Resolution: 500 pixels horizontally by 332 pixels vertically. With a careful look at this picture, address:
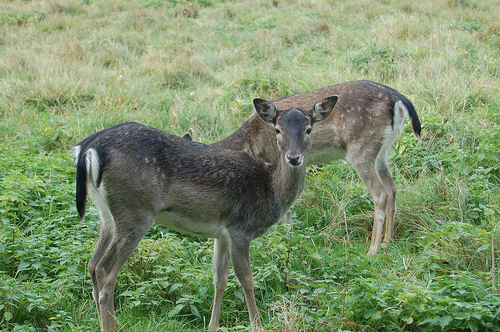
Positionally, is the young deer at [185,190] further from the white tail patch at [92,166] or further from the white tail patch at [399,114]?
the white tail patch at [399,114]

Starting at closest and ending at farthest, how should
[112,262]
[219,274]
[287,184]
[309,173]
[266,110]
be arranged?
[112,262], [219,274], [287,184], [266,110], [309,173]

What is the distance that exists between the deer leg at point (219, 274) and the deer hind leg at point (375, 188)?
5.92 ft

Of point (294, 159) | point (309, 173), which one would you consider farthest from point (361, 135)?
point (294, 159)

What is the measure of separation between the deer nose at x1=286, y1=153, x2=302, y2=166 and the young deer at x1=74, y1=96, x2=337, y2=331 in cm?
1

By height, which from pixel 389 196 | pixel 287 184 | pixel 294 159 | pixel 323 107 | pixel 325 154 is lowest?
pixel 389 196

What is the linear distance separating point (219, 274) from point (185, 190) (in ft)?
2.50

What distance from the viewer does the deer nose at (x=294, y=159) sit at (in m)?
4.39

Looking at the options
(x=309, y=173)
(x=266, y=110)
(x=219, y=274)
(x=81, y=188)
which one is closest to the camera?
(x=81, y=188)

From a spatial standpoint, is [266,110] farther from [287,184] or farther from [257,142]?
[257,142]

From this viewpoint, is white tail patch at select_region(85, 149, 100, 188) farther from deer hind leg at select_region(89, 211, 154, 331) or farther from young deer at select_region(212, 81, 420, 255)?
young deer at select_region(212, 81, 420, 255)

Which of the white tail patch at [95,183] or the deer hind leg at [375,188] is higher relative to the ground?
the white tail patch at [95,183]

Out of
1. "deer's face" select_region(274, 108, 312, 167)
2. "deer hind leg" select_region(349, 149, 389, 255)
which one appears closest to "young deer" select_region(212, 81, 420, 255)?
"deer hind leg" select_region(349, 149, 389, 255)

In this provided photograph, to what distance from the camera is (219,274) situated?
4.54 meters

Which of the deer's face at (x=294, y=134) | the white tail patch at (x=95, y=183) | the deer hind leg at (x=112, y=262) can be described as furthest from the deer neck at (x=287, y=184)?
the white tail patch at (x=95, y=183)
